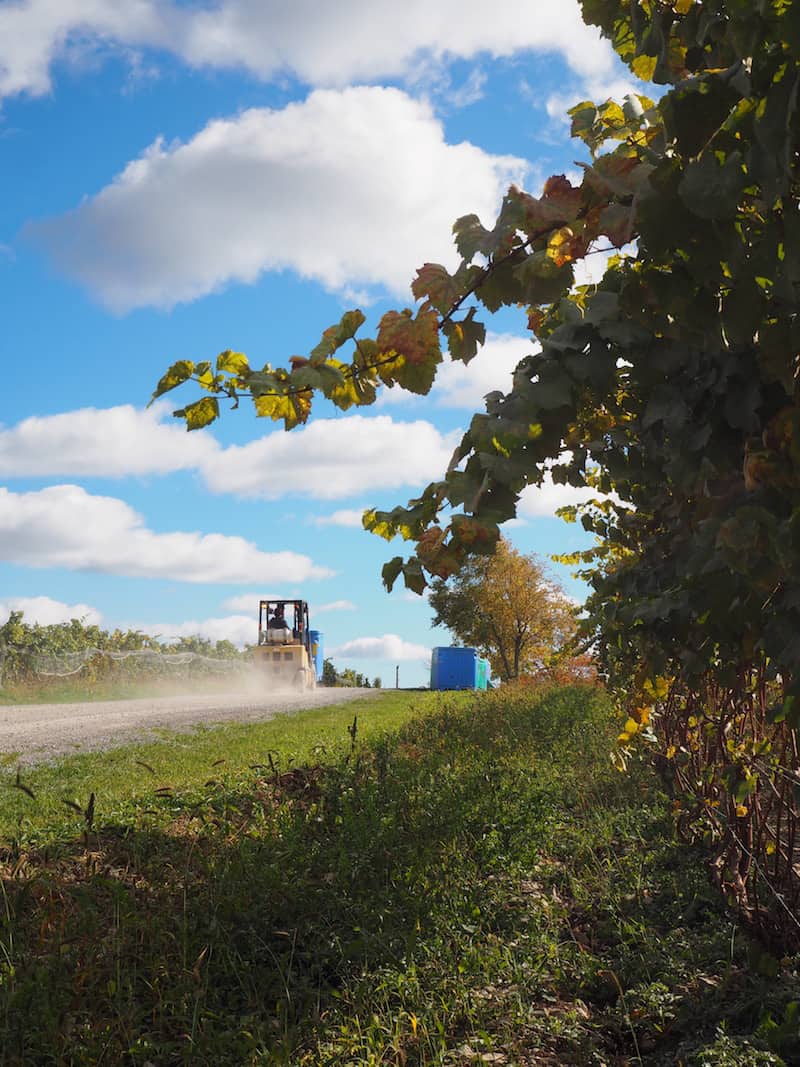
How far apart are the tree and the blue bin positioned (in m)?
1.84

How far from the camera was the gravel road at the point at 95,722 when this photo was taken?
11344mm

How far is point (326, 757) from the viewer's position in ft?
28.1

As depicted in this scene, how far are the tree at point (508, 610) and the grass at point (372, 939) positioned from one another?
1175 inches

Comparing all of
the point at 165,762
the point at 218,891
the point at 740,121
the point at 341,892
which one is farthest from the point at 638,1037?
the point at 165,762

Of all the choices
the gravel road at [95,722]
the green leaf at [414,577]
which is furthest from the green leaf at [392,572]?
the gravel road at [95,722]

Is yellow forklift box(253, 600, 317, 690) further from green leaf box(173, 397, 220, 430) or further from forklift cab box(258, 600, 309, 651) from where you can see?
green leaf box(173, 397, 220, 430)

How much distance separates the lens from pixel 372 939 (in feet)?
13.3

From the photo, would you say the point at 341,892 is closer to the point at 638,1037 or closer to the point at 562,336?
the point at 638,1037

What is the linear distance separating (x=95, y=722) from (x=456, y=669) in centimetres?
2191

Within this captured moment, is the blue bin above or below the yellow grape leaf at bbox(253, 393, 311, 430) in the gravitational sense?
below

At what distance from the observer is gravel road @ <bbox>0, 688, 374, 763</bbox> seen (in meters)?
11.3

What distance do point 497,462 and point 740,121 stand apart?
79cm

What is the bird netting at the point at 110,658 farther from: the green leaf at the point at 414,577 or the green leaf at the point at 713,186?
the green leaf at the point at 713,186

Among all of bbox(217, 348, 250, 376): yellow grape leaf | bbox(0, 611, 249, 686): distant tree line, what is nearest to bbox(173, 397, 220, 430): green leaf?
bbox(217, 348, 250, 376): yellow grape leaf
